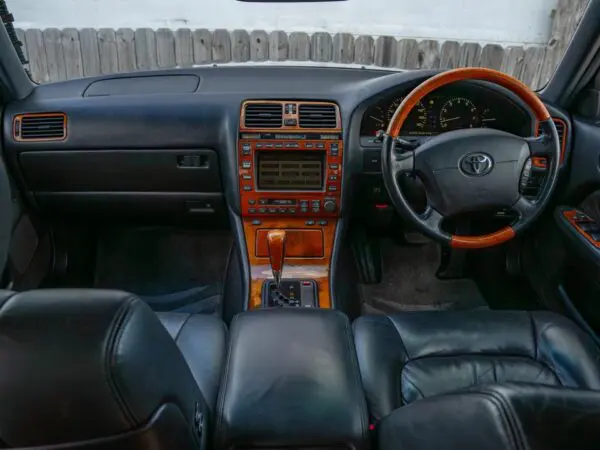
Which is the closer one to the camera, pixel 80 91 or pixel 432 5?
pixel 80 91

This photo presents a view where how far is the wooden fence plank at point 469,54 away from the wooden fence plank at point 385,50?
0.38 meters

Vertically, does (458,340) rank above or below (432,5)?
below

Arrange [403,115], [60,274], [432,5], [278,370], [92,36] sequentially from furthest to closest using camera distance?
[432,5], [92,36], [60,274], [403,115], [278,370]

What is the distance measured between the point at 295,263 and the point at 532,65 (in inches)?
62.8

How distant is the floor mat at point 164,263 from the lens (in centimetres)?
276

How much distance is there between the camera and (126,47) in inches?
138

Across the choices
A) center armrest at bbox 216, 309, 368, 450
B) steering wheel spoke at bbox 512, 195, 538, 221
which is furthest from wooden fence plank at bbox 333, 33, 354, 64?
center armrest at bbox 216, 309, 368, 450

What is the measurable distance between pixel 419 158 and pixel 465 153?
144 mm

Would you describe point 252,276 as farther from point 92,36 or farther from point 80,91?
point 92,36

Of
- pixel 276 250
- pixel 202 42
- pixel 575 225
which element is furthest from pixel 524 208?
pixel 202 42

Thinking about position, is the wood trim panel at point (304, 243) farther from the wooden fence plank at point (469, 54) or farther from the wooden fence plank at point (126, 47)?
the wooden fence plank at point (126, 47)

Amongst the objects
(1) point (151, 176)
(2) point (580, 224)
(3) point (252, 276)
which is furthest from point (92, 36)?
(2) point (580, 224)

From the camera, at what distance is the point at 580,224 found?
6.79 ft

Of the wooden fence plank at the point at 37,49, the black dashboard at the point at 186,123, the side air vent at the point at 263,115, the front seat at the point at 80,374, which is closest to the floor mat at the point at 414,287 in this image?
the black dashboard at the point at 186,123
